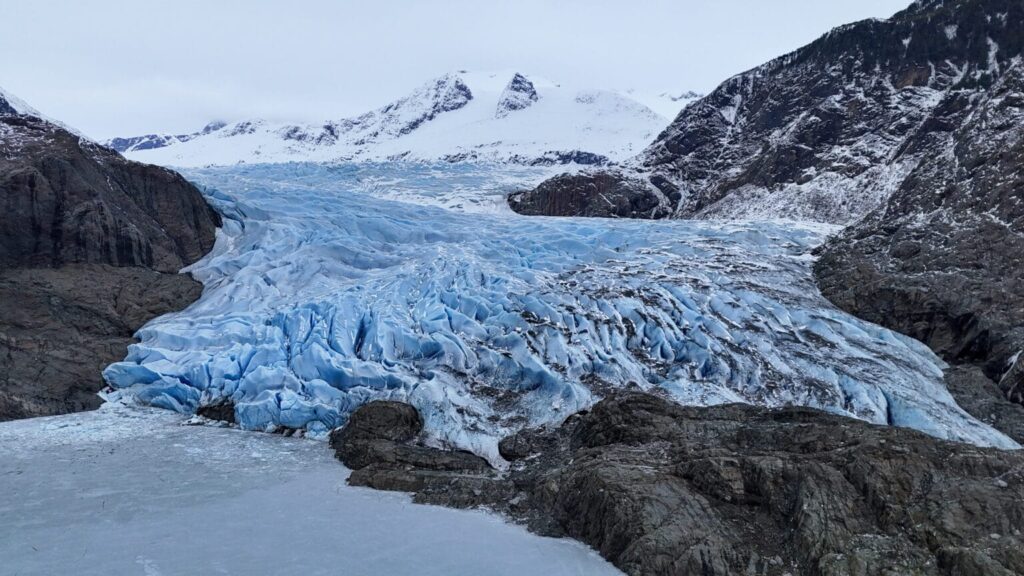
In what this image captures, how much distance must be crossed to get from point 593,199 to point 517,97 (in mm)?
59476

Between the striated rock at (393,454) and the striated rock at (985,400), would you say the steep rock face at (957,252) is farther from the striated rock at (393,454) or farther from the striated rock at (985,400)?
the striated rock at (393,454)

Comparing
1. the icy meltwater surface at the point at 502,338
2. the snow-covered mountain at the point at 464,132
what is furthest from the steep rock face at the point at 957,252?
the snow-covered mountain at the point at 464,132

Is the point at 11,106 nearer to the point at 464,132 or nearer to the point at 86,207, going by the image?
the point at 86,207

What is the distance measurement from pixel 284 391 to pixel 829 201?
21952mm

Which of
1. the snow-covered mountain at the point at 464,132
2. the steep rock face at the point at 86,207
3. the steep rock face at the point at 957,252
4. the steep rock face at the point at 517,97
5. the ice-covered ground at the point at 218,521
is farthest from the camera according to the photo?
the steep rock face at the point at 517,97

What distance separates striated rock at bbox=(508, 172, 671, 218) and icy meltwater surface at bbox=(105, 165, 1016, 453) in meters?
13.8

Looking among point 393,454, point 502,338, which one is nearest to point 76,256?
point 502,338

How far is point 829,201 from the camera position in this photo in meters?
25.0

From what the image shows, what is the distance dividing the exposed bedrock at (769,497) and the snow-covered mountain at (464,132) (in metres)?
56.0

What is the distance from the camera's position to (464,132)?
77750 millimetres

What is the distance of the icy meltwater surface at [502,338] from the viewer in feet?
34.5

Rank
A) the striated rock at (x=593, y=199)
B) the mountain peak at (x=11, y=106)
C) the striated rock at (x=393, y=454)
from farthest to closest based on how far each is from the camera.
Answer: the striated rock at (x=593, y=199) < the mountain peak at (x=11, y=106) < the striated rock at (x=393, y=454)

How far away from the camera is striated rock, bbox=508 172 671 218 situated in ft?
104

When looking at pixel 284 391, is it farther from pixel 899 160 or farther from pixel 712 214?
pixel 899 160
